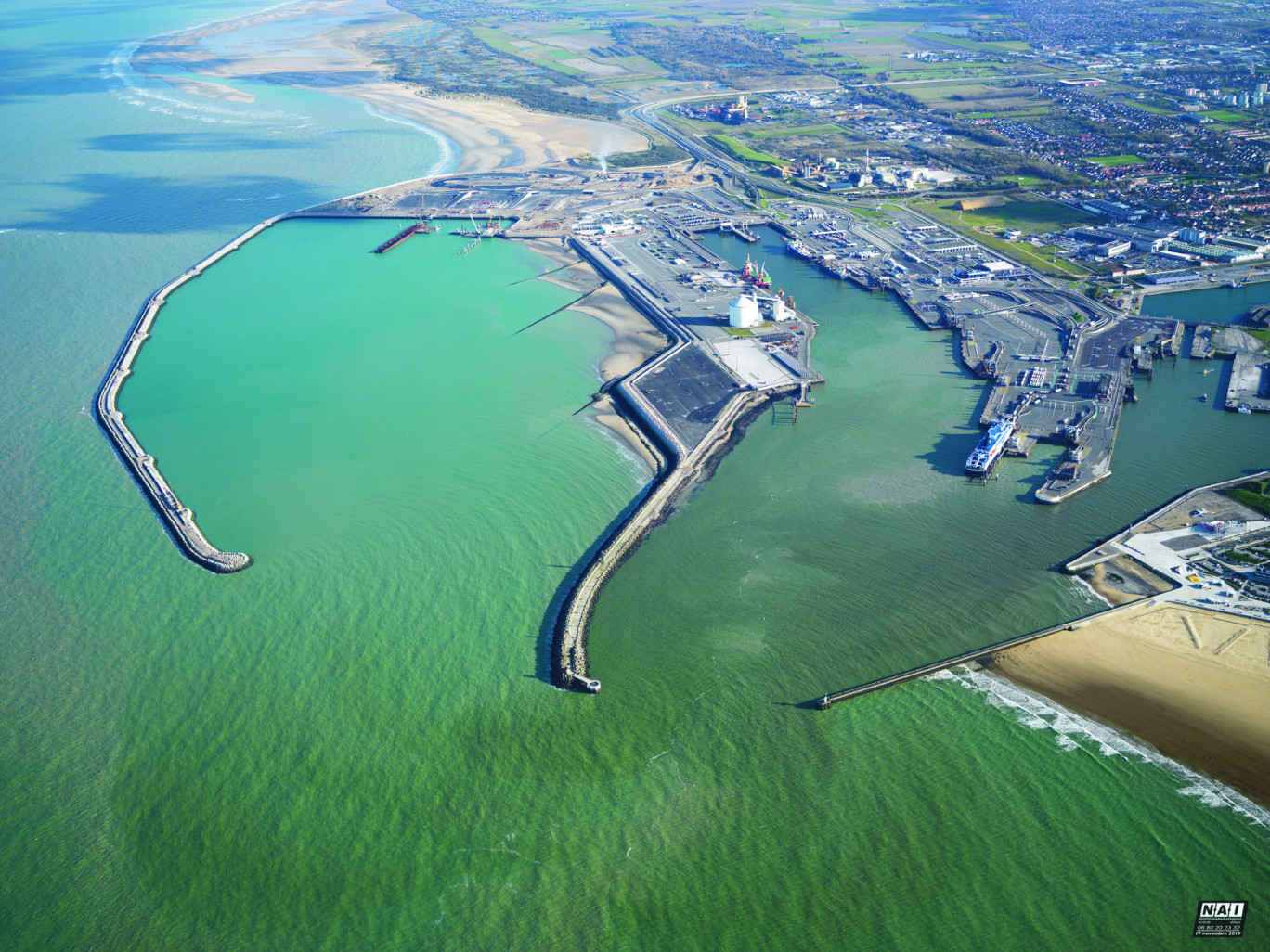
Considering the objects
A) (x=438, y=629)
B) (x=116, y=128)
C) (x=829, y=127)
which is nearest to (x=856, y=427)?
(x=438, y=629)

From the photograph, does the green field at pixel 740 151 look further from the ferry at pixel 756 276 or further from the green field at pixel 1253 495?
the green field at pixel 1253 495

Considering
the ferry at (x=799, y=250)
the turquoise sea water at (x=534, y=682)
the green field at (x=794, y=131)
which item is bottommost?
the turquoise sea water at (x=534, y=682)

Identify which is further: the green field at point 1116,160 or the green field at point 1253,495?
the green field at point 1116,160

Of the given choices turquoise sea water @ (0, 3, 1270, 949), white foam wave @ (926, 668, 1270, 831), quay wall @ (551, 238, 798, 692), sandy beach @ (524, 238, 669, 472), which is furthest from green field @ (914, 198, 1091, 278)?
white foam wave @ (926, 668, 1270, 831)

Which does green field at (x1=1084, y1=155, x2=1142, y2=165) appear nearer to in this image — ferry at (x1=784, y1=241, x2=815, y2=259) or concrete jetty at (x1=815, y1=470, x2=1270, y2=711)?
ferry at (x1=784, y1=241, x2=815, y2=259)

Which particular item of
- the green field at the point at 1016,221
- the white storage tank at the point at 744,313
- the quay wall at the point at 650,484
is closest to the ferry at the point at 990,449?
the quay wall at the point at 650,484
